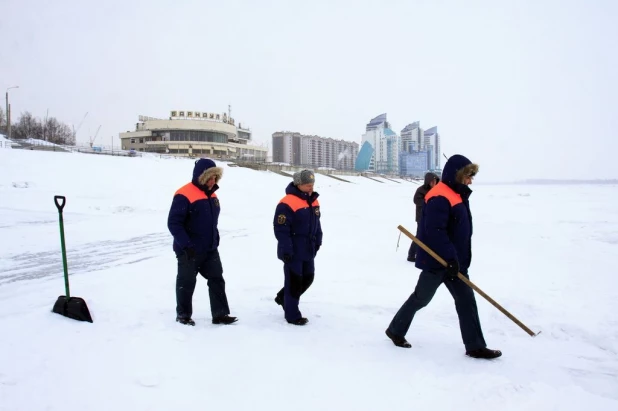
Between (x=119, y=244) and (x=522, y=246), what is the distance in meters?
9.75

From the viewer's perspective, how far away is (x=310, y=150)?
15775 cm

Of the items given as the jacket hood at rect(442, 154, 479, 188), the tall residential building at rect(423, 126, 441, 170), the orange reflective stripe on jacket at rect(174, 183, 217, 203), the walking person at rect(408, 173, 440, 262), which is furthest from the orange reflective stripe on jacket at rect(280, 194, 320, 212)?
the tall residential building at rect(423, 126, 441, 170)

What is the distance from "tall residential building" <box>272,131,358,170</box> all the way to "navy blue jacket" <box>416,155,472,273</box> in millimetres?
145117

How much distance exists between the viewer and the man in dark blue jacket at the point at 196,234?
397 centimetres

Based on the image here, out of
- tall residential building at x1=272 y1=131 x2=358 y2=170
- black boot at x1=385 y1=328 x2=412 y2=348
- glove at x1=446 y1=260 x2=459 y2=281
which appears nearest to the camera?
glove at x1=446 y1=260 x2=459 y2=281

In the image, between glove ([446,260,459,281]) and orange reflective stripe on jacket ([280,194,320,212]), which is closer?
glove ([446,260,459,281])

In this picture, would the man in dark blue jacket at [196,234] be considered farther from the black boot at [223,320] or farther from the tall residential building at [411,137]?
the tall residential building at [411,137]

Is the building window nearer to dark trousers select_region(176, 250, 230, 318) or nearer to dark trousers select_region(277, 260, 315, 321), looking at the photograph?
dark trousers select_region(176, 250, 230, 318)

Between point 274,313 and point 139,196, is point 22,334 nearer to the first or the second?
point 274,313

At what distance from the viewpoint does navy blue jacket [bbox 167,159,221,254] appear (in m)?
3.95

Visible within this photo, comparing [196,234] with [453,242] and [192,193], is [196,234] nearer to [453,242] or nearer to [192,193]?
[192,193]

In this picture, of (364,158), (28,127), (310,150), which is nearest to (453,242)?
(28,127)

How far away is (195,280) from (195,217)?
0.67 m

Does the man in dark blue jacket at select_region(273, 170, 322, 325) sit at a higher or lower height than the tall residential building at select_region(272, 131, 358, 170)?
lower
